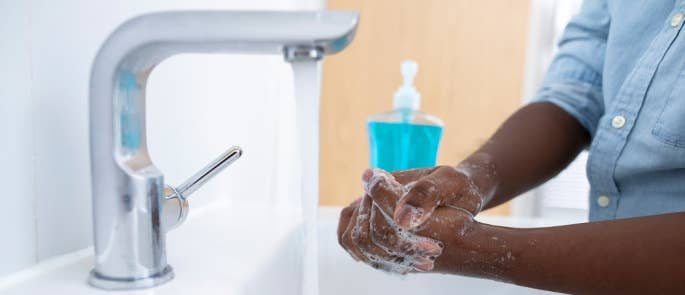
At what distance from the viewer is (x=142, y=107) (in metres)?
0.33

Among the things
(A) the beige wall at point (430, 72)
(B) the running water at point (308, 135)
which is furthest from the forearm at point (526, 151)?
(A) the beige wall at point (430, 72)

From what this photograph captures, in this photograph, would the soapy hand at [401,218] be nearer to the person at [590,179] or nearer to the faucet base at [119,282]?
the person at [590,179]

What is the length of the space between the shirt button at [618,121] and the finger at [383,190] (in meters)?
0.22

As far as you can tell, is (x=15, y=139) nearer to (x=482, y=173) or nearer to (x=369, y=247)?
(x=369, y=247)

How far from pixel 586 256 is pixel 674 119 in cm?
16

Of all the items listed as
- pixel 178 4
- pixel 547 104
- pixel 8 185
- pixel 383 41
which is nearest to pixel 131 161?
pixel 8 185

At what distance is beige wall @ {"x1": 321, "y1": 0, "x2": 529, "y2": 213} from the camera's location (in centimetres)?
94

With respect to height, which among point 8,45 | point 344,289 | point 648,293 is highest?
point 8,45

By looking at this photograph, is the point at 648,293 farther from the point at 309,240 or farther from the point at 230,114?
the point at 230,114

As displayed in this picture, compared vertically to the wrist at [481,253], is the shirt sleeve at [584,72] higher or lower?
higher

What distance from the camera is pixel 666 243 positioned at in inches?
13.4

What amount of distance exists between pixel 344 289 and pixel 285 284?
3.4 inches

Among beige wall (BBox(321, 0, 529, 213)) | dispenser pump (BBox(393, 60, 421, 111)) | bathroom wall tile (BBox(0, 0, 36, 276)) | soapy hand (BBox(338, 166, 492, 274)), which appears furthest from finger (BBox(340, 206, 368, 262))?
beige wall (BBox(321, 0, 529, 213))

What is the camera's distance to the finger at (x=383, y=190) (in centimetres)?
40
